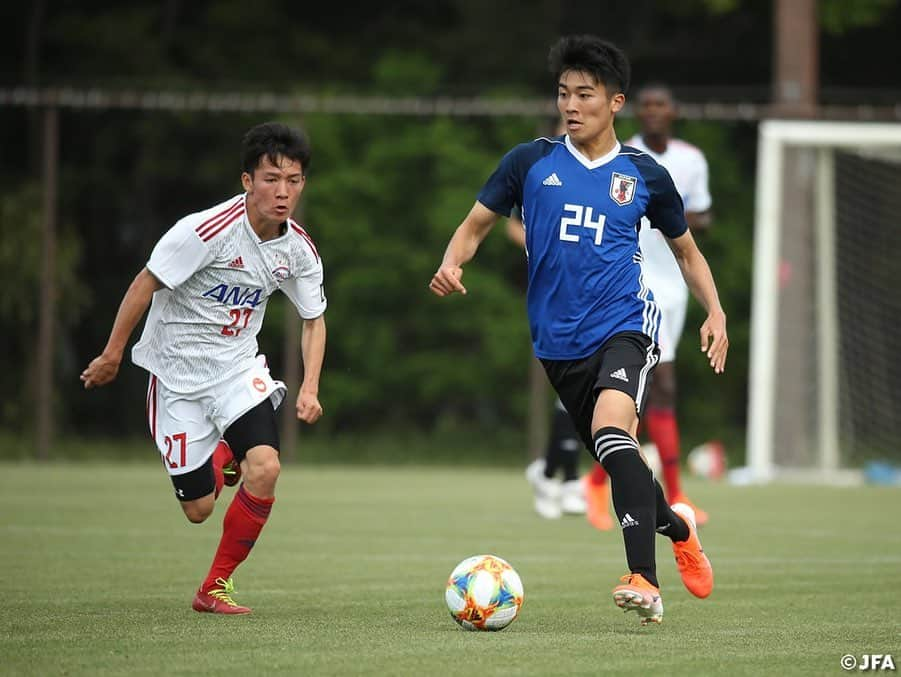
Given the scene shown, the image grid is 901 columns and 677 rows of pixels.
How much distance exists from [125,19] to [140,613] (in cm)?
1819

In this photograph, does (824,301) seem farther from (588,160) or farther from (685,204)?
(588,160)

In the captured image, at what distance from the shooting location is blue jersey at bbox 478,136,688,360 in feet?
19.6

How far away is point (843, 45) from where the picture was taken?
75.3 feet

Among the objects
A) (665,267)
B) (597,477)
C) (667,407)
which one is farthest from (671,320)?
(597,477)

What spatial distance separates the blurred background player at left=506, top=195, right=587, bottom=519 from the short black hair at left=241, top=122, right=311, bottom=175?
14.1 ft

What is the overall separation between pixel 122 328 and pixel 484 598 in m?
1.68

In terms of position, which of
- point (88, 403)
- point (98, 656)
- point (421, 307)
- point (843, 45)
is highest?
point (843, 45)

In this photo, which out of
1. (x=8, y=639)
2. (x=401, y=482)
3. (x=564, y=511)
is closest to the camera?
(x=8, y=639)

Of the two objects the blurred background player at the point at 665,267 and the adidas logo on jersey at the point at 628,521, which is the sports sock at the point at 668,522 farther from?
the blurred background player at the point at 665,267

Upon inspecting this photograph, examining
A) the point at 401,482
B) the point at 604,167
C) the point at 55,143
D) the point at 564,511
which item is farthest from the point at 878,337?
the point at 604,167

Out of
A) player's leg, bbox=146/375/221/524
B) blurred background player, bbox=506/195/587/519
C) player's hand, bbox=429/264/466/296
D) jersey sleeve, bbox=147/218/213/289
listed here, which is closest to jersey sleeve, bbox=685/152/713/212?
blurred background player, bbox=506/195/587/519

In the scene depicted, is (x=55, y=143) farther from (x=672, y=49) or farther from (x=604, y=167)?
(x=604, y=167)

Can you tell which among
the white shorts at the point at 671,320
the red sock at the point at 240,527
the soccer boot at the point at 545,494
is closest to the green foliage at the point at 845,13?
the white shorts at the point at 671,320

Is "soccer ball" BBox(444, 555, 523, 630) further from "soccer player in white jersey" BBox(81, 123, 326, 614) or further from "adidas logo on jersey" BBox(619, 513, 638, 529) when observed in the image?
"soccer player in white jersey" BBox(81, 123, 326, 614)
